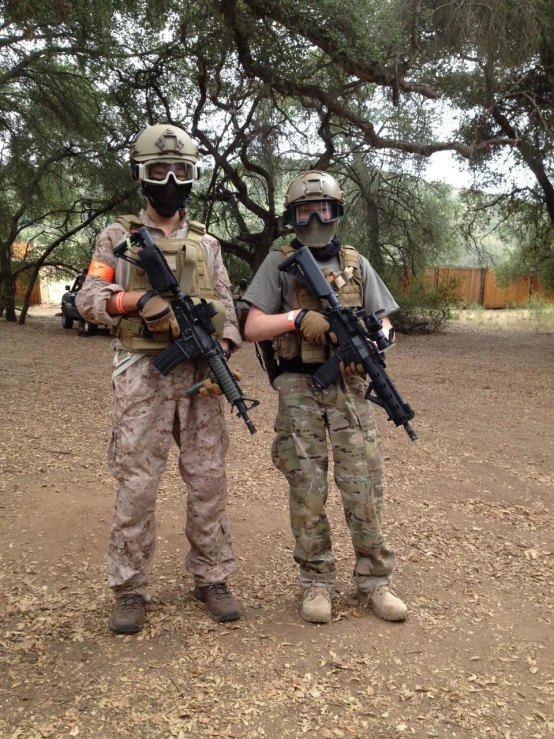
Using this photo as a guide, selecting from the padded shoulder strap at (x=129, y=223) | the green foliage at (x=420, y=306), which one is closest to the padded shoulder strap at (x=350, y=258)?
the padded shoulder strap at (x=129, y=223)

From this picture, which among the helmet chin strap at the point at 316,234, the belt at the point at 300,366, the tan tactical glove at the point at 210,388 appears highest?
the helmet chin strap at the point at 316,234

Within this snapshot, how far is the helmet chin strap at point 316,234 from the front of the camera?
2.99 metres

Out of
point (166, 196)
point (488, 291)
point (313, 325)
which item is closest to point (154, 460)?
point (313, 325)

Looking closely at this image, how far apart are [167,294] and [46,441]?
11.8 ft

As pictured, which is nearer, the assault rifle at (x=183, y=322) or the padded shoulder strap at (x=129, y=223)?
the assault rifle at (x=183, y=322)

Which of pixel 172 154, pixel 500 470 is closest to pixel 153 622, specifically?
pixel 172 154

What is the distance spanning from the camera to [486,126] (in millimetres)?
11328

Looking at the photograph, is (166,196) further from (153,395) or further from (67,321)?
(67,321)

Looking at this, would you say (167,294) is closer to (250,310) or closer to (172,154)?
(250,310)

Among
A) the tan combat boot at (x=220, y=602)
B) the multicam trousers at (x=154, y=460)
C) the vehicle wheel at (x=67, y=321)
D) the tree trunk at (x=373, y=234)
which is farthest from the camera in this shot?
the vehicle wheel at (x=67, y=321)

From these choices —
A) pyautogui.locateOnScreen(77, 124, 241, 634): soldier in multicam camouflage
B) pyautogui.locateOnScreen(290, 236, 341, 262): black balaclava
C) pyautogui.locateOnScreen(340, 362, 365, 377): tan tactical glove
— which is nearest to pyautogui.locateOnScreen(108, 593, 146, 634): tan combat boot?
pyautogui.locateOnScreen(77, 124, 241, 634): soldier in multicam camouflage

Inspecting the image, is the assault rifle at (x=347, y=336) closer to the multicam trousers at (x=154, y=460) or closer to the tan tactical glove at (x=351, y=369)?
the tan tactical glove at (x=351, y=369)

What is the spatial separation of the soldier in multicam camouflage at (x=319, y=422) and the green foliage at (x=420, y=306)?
13.3 m

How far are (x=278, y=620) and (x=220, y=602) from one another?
0.26 metres
